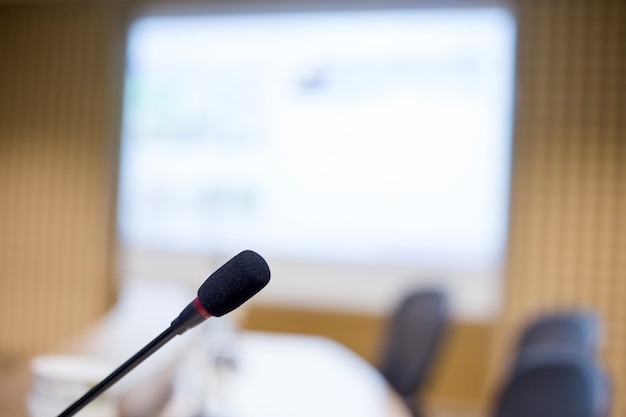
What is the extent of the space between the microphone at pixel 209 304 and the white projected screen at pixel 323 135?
3.36m

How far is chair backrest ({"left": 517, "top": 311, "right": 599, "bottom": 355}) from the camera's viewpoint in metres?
2.29

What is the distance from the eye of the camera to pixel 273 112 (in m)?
4.23

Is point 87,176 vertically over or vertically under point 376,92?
under

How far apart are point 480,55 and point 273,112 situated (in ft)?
4.18

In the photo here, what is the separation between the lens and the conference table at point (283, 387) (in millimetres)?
1707

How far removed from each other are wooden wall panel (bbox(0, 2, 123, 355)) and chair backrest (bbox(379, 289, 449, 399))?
7.66 ft

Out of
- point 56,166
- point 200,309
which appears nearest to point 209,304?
point 200,309

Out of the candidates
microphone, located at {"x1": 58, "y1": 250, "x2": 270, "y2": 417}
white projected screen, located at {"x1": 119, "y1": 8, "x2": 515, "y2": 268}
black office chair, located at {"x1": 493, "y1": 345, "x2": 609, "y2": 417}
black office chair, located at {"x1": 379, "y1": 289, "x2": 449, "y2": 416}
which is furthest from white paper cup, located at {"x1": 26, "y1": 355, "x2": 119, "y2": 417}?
white projected screen, located at {"x1": 119, "y1": 8, "x2": 515, "y2": 268}

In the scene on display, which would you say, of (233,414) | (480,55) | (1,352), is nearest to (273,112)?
(480,55)

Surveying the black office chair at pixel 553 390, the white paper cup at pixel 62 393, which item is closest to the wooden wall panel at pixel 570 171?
the black office chair at pixel 553 390

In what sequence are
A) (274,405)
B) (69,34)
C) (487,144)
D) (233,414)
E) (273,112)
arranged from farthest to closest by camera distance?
(69,34), (273,112), (487,144), (274,405), (233,414)

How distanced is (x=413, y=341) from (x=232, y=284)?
2148 millimetres

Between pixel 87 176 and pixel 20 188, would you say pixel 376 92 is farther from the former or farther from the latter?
pixel 20 188

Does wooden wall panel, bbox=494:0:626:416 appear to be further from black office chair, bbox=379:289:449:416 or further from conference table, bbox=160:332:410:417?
conference table, bbox=160:332:410:417
